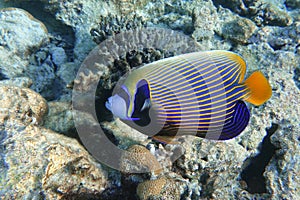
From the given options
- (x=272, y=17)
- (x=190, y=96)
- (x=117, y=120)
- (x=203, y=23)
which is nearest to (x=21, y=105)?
(x=117, y=120)

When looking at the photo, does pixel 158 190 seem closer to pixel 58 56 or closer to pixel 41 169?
pixel 41 169

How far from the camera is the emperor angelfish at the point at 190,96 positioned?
4.61 feet

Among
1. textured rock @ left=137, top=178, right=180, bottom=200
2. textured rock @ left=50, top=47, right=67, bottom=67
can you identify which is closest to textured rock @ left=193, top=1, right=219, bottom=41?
textured rock @ left=50, top=47, right=67, bottom=67

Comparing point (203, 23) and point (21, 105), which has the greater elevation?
point (21, 105)

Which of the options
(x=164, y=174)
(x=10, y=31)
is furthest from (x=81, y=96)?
(x=10, y=31)

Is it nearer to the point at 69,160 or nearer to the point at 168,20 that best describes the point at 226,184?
the point at 69,160

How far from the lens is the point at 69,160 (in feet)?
5.94

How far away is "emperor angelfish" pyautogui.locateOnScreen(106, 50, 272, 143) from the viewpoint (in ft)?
4.61

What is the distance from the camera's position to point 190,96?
1.50 m

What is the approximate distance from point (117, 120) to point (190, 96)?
3.68ft

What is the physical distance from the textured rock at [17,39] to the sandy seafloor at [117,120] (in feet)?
0.04

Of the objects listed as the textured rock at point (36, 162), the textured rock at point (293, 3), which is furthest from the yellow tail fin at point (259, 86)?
the textured rock at point (293, 3)

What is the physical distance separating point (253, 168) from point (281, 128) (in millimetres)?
569

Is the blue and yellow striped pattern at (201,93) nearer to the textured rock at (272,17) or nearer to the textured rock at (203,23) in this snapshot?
the textured rock at (203,23)
